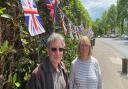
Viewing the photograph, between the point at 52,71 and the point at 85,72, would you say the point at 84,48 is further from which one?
the point at 52,71

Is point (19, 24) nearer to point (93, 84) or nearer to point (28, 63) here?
point (28, 63)

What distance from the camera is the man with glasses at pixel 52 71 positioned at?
3.97m

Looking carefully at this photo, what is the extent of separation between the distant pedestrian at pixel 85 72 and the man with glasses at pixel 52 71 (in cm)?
91

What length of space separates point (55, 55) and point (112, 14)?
12429 centimetres

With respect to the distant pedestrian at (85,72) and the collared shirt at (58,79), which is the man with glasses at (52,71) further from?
the distant pedestrian at (85,72)

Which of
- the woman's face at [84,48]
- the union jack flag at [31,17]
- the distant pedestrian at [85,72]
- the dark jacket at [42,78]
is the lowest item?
the distant pedestrian at [85,72]

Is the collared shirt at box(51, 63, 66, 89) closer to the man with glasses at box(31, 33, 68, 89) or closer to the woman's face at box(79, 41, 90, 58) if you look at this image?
the man with glasses at box(31, 33, 68, 89)

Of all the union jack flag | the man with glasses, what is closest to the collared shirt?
the man with glasses

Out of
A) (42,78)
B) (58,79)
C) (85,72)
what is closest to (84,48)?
(85,72)

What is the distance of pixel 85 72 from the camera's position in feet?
Answer: 17.2

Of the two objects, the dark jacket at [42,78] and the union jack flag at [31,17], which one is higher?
→ the union jack flag at [31,17]

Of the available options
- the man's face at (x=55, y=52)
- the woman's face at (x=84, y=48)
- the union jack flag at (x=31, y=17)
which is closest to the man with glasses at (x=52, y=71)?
the man's face at (x=55, y=52)

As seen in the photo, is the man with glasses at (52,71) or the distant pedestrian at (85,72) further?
the distant pedestrian at (85,72)

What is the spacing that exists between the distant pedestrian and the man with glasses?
0.91 metres
